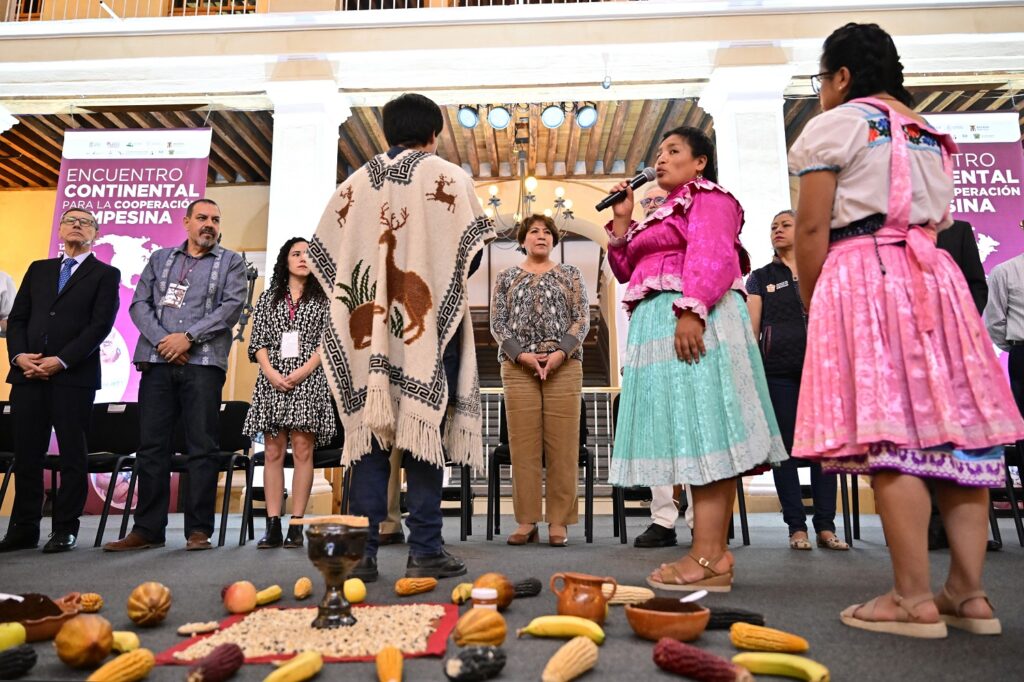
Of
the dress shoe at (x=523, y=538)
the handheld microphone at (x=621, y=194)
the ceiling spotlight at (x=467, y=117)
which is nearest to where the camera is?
the handheld microphone at (x=621, y=194)

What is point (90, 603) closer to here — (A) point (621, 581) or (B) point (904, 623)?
(A) point (621, 581)

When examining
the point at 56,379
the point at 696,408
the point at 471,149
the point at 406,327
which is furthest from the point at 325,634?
the point at 471,149

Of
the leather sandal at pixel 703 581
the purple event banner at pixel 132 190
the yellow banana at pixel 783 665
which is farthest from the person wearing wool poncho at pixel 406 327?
the purple event banner at pixel 132 190

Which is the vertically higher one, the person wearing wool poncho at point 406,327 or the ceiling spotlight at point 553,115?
the ceiling spotlight at point 553,115

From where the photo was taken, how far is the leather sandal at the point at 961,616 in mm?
1545

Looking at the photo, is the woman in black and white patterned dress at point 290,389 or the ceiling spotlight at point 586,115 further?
the ceiling spotlight at point 586,115

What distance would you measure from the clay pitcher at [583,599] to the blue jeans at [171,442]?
2.23 metres

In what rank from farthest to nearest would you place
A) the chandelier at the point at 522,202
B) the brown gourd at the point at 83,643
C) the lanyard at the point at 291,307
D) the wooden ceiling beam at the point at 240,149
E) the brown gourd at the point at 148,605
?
1. the wooden ceiling beam at the point at 240,149
2. the chandelier at the point at 522,202
3. the lanyard at the point at 291,307
4. the brown gourd at the point at 148,605
5. the brown gourd at the point at 83,643

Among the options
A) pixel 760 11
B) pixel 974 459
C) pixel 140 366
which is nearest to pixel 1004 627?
pixel 974 459

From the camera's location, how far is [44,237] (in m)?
9.50

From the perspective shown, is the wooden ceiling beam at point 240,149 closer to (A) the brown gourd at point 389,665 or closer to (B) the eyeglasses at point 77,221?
(B) the eyeglasses at point 77,221

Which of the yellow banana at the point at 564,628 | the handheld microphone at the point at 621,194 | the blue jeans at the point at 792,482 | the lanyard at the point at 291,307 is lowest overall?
the yellow banana at the point at 564,628

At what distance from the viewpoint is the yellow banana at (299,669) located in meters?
1.14

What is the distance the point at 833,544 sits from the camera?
3.21 m
